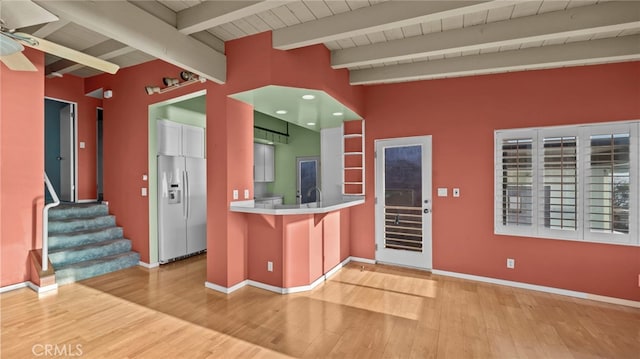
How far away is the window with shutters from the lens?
10.6ft

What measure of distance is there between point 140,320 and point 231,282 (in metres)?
0.97

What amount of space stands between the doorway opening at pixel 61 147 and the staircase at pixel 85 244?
58 centimetres

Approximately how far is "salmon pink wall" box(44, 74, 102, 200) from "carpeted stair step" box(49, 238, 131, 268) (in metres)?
1.51

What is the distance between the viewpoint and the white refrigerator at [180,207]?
444 cm

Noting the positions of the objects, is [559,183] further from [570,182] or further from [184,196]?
[184,196]

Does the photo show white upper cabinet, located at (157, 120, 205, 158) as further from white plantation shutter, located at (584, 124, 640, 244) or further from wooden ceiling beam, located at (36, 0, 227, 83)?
white plantation shutter, located at (584, 124, 640, 244)

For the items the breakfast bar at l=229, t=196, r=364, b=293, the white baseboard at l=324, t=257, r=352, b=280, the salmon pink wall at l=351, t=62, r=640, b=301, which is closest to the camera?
the salmon pink wall at l=351, t=62, r=640, b=301

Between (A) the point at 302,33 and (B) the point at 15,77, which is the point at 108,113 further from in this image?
(A) the point at 302,33

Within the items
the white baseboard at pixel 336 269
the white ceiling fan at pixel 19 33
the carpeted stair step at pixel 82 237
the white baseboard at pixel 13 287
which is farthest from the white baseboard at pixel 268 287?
the white ceiling fan at pixel 19 33

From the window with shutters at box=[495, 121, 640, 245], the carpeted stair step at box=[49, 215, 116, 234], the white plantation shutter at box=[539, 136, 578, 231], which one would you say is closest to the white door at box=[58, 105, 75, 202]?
the carpeted stair step at box=[49, 215, 116, 234]

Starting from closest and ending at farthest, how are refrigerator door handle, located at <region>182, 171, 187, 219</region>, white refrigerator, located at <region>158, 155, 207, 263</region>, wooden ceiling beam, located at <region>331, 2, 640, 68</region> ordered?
1. wooden ceiling beam, located at <region>331, 2, 640, 68</region>
2. white refrigerator, located at <region>158, 155, 207, 263</region>
3. refrigerator door handle, located at <region>182, 171, 187, 219</region>

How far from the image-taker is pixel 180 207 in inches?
183

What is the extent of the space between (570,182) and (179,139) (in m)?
5.50

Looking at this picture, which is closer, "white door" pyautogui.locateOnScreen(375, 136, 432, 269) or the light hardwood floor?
the light hardwood floor
